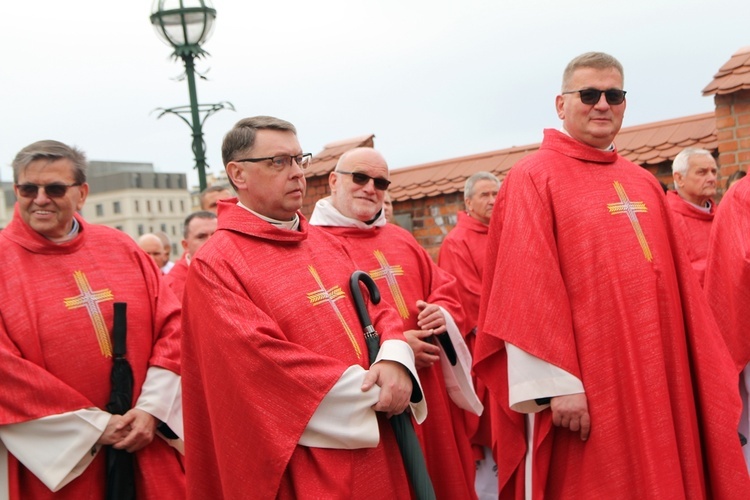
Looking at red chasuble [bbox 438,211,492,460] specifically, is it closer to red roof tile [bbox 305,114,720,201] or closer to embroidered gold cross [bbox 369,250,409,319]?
red roof tile [bbox 305,114,720,201]

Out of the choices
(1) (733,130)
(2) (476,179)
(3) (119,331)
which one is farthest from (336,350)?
(1) (733,130)

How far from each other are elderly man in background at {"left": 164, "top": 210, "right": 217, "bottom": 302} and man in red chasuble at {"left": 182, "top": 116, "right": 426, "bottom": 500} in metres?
2.85

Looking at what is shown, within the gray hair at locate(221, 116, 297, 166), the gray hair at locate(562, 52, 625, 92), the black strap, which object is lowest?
the black strap

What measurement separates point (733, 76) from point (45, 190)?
544 cm

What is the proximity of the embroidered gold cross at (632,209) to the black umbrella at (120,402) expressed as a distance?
2317 mm

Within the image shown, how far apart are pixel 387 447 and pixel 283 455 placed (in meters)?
0.50

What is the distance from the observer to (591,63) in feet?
14.7

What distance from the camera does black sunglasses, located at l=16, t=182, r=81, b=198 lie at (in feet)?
15.1

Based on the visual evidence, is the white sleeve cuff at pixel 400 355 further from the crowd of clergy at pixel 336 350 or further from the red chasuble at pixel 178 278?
the red chasuble at pixel 178 278

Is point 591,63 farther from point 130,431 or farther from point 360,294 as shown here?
point 130,431

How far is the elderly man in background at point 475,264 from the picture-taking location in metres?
7.16

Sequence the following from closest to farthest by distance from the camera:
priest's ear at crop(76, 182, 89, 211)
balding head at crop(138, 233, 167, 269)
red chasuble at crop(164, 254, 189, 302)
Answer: priest's ear at crop(76, 182, 89, 211)
red chasuble at crop(164, 254, 189, 302)
balding head at crop(138, 233, 167, 269)

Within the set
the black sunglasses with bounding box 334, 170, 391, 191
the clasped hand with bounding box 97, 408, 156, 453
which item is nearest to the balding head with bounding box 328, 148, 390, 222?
the black sunglasses with bounding box 334, 170, 391, 191

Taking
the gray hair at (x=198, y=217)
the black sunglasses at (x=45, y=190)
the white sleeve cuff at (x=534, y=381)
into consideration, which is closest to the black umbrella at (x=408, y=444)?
the white sleeve cuff at (x=534, y=381)
